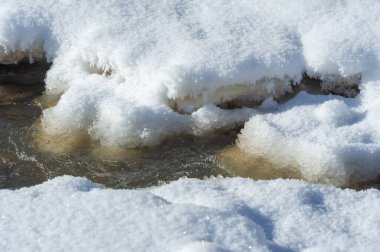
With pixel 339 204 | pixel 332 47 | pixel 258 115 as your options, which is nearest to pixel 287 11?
pixel 332 47

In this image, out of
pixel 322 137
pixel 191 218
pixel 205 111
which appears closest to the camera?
pixel 191 218

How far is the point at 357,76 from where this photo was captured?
20.9ft

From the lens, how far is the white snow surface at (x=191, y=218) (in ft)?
13.7

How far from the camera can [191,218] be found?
434 cm

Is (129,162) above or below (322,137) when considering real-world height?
below

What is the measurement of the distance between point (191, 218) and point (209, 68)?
218 cm

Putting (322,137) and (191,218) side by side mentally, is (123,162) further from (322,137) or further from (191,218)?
(322,137)

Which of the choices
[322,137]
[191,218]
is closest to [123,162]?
[191,218]

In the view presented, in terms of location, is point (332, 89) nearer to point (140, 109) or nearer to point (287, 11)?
point (287, 11)

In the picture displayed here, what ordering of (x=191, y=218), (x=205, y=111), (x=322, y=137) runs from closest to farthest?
(x=191, y=218) → (x=322, y=137) → (x=205, y=111)

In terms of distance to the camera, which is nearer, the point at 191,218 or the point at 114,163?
the point at 191,218

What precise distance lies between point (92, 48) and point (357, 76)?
9.13 feet

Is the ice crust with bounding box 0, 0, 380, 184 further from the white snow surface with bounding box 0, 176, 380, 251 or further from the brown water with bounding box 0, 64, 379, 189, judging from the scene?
the white snow surface with bounding box 0, 176, 380, 251

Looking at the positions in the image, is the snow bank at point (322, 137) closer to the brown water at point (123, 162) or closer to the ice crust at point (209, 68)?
the ice crust at point (209, 68)
